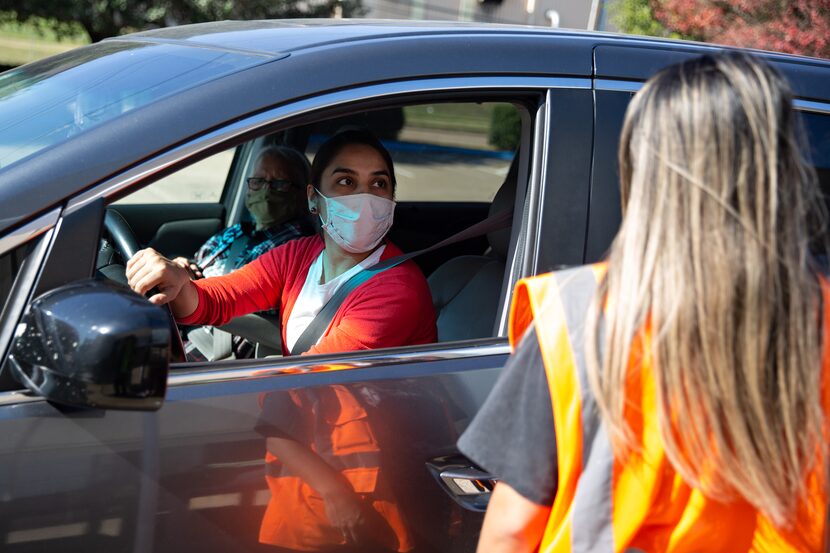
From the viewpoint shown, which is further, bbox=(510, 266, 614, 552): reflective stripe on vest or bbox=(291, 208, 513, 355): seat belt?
bbox=(291, 208, 513, 355): seat belt

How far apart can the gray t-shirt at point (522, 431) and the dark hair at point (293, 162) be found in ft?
8.41

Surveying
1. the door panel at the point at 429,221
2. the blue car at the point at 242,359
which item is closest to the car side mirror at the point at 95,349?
the blue car at the point at 242,359

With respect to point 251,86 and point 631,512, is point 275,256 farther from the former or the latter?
point 631,512

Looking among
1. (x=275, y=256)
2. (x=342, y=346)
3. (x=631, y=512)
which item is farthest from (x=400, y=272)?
(x=631, y=512)

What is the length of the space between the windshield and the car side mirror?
41cm

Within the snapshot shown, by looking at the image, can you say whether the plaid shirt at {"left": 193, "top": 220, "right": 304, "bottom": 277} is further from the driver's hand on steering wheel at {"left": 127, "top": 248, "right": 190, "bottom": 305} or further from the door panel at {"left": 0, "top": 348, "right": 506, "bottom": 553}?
the door panel at {"left": 0, "top": 348, "right": 506, "bottom": 553}

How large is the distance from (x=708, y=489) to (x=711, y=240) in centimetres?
34

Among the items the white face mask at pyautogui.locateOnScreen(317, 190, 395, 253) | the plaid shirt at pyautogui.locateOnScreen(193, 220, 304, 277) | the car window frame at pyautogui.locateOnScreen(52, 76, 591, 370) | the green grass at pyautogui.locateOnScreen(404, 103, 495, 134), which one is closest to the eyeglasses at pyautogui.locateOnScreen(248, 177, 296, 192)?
the plaid shirt at pyautogui.locateOnScreen(193, 220, 304, 277)

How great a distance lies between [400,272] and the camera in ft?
7.81

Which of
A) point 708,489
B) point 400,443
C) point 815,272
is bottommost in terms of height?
point 400,443

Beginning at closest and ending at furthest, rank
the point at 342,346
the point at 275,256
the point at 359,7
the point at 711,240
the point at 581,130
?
1. the point at 711,240
2. the point at 581,130
3. the point at 342,346
4. the point at 275,256
5. the point at 359,7

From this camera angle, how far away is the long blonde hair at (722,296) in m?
1.16

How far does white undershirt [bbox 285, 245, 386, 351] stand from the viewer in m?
2.45

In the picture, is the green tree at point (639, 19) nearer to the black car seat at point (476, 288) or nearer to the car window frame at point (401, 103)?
the black car seat at point (476, 288)
